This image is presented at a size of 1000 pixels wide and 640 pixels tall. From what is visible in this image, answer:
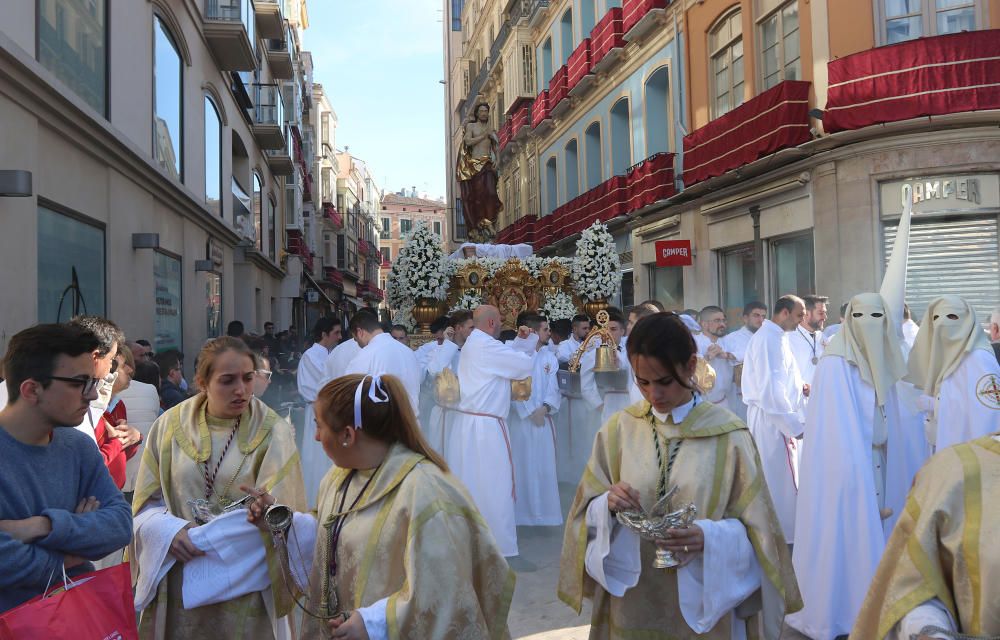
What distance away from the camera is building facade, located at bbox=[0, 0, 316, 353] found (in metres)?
7.36

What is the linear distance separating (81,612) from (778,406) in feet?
17.3

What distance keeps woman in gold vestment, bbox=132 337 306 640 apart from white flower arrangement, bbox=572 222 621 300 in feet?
30.6

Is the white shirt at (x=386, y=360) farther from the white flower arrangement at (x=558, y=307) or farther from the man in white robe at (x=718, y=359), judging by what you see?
the white flower arrangement at (x=558, y=307)

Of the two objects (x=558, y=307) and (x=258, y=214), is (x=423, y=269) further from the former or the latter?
(x=258, y=214)

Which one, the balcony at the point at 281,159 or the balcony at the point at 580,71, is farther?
the balcony at the point at 281,159

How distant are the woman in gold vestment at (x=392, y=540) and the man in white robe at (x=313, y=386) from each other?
602 cm

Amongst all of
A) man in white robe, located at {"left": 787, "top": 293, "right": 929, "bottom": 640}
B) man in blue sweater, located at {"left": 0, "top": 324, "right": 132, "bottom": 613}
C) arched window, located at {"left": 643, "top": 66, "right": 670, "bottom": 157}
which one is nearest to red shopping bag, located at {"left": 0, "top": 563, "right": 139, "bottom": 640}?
man in blue sweater, located at {"left": 0, "top": 324, "right": 132, "bottom": 613}

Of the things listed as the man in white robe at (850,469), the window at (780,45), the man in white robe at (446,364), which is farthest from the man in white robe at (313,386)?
the window at (780,45)

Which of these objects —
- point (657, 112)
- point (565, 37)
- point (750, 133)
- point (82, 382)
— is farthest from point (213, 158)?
point (82, 382)

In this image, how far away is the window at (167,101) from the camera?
41.3 ft

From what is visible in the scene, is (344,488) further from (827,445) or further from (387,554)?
(827,445)

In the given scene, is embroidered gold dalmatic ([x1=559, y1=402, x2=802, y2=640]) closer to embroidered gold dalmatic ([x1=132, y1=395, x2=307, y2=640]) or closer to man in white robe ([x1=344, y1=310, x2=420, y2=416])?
embroidered gold dalmatic ([x1=132, y1=395, x2=307, y2=640])

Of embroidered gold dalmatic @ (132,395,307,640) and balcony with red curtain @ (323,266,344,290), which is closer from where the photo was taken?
embroidered gold dalmatic @ (132,395,307,640)

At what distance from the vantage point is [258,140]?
81.2ft
